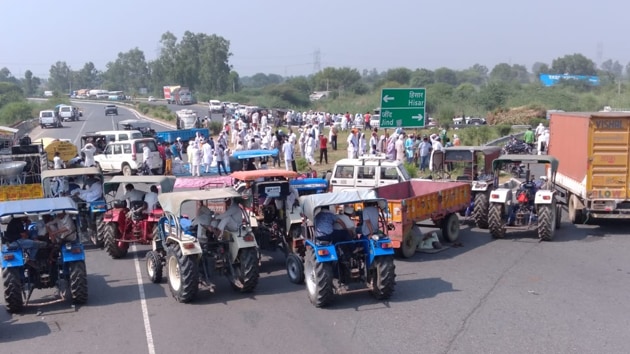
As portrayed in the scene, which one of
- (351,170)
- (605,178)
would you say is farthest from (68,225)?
(605,178)

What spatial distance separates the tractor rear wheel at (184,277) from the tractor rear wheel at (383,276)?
308 centimetres

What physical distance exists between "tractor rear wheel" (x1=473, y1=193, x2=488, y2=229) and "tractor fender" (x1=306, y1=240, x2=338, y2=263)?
740 cm

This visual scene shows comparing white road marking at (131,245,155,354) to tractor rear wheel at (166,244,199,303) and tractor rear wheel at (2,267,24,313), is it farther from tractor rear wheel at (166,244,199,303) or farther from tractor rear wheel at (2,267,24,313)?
tractor rear wheel at (2,267,24,313)

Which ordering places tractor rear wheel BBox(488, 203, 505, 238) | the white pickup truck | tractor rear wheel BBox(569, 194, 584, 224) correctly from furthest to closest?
the white pickup truck
tractor rear wheel BBox(569, 194, 584, 224)
tractor rear wheel BBox(488, 203, 505, 238)

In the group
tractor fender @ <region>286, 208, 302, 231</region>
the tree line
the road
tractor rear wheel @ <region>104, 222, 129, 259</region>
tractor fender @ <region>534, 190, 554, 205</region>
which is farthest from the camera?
the tree line

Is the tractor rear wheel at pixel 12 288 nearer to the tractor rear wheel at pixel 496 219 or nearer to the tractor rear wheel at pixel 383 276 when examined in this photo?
A: the tractor rear wheel at pixel 383 276

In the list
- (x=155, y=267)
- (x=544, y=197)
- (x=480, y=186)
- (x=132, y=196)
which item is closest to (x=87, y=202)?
(x=132, y=196)

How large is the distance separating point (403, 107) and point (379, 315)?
15796mm

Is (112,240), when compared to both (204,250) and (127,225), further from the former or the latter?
(204,250)

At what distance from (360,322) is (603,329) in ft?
11.9

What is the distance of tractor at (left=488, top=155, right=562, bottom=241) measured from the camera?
16703mm

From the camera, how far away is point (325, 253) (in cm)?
1158

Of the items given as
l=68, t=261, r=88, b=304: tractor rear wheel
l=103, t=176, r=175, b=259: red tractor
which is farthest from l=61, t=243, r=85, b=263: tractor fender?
l=103, t=176, r=175, b=259: red tractor

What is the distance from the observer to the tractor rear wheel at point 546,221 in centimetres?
1666
